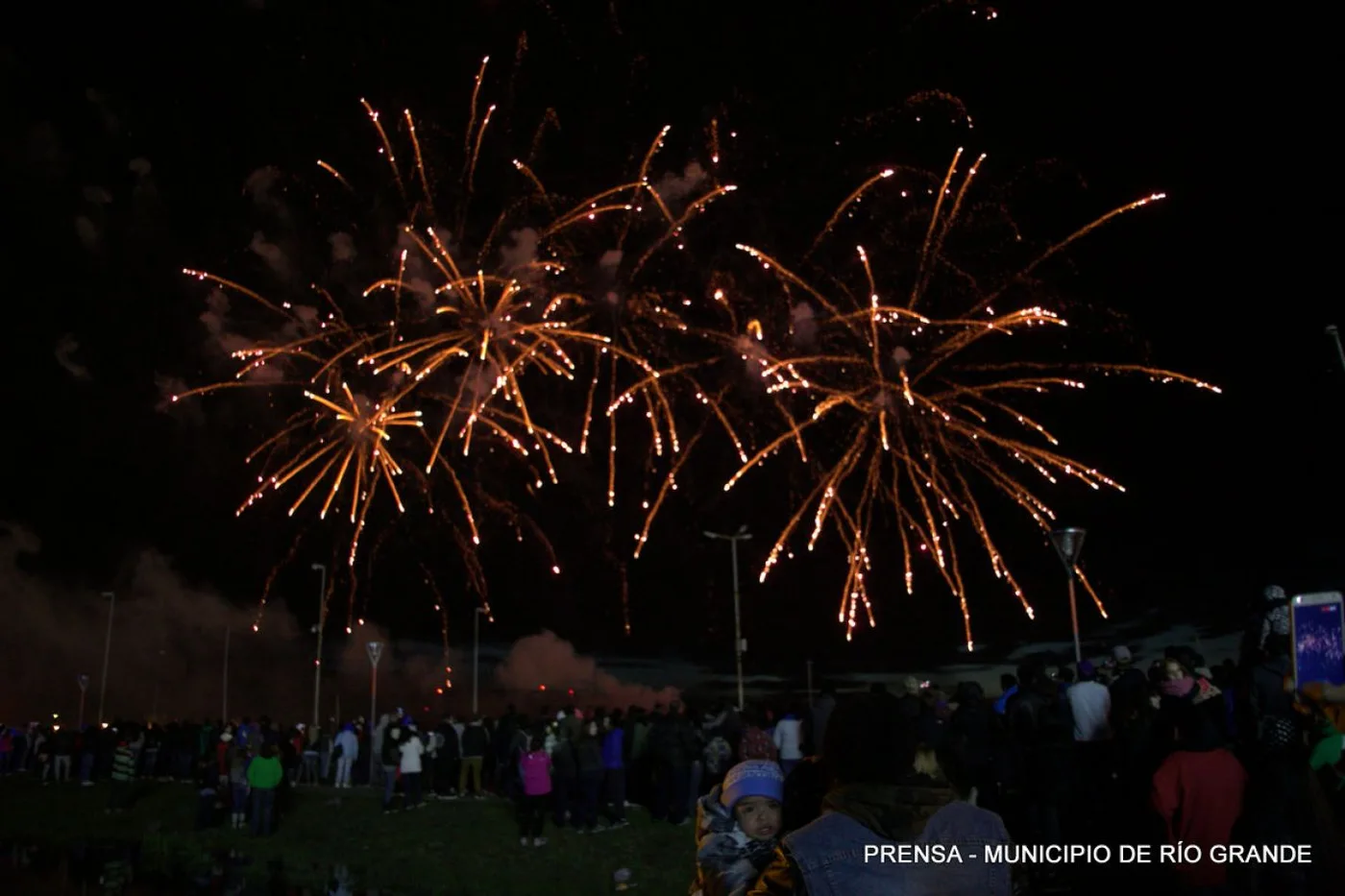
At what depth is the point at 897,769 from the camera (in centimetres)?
346

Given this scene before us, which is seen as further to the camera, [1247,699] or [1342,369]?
[1342,369]

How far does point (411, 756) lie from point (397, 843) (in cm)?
345

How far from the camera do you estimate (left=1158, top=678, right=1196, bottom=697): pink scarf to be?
10.7 meters

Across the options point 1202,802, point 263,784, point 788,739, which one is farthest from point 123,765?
point 1202,802

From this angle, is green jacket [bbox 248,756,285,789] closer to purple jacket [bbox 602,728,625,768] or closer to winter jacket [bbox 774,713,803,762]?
purple jacket [bbox 602,728,625,768]

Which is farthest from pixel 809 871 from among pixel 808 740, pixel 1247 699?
pixel 808 740

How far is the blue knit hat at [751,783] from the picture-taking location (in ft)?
14.6

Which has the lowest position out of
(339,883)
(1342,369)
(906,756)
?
(339,883)

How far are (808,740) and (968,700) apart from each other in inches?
135

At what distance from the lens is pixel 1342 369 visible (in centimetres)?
3042

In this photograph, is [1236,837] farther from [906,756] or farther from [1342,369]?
[1342,369]

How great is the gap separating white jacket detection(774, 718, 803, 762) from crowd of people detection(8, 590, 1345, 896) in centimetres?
3

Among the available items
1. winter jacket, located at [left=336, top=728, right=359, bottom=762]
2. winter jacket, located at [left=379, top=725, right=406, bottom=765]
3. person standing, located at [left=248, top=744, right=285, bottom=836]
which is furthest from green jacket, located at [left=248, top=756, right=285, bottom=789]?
winter jacket, located at [left=336, top=728, right=359, bottom=762]

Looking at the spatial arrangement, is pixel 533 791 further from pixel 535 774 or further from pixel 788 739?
pixel 788 739
